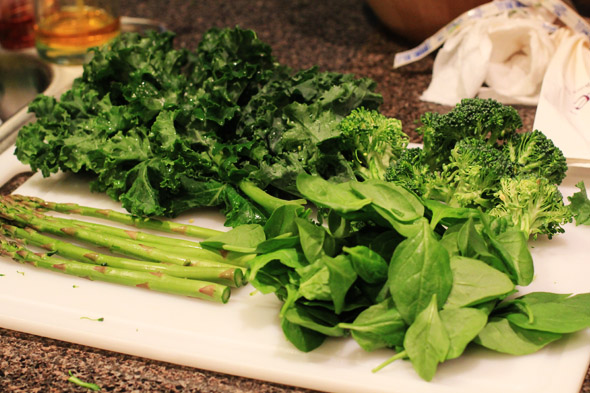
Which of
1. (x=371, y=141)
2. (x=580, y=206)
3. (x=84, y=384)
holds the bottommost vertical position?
(x=84, y=384)

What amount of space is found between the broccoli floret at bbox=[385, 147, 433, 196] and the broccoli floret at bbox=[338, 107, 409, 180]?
7cm

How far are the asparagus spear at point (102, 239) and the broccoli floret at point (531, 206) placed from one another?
29.1 inches

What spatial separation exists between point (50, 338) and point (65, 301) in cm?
10

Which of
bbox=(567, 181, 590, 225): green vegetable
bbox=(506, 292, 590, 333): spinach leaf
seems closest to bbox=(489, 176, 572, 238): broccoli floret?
bbox=(567, 181, 590, 225): green vegetable

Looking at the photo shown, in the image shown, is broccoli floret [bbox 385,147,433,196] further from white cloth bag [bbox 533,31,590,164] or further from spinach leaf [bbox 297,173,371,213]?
white cloth bag [bbox 533,31,590,164]

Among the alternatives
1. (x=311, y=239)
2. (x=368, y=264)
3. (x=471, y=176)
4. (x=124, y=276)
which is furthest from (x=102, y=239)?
(x=471, y=176)

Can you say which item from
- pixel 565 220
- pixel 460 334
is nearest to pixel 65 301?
pixel 460 334

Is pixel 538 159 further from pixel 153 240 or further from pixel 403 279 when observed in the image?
pixel 153 240

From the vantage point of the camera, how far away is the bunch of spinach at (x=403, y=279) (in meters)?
1.18

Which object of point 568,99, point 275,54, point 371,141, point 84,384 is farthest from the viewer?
point 275,54

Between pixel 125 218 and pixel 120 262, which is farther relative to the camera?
pixel 125 218

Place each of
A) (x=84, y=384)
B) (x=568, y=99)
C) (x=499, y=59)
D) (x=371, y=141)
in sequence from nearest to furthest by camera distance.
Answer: (x=84, y=384) → (x=371, y=141) → (x=568, y=99) → (x=499, y=59)

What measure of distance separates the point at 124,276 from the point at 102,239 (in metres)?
0.18

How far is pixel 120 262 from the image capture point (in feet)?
5.07
